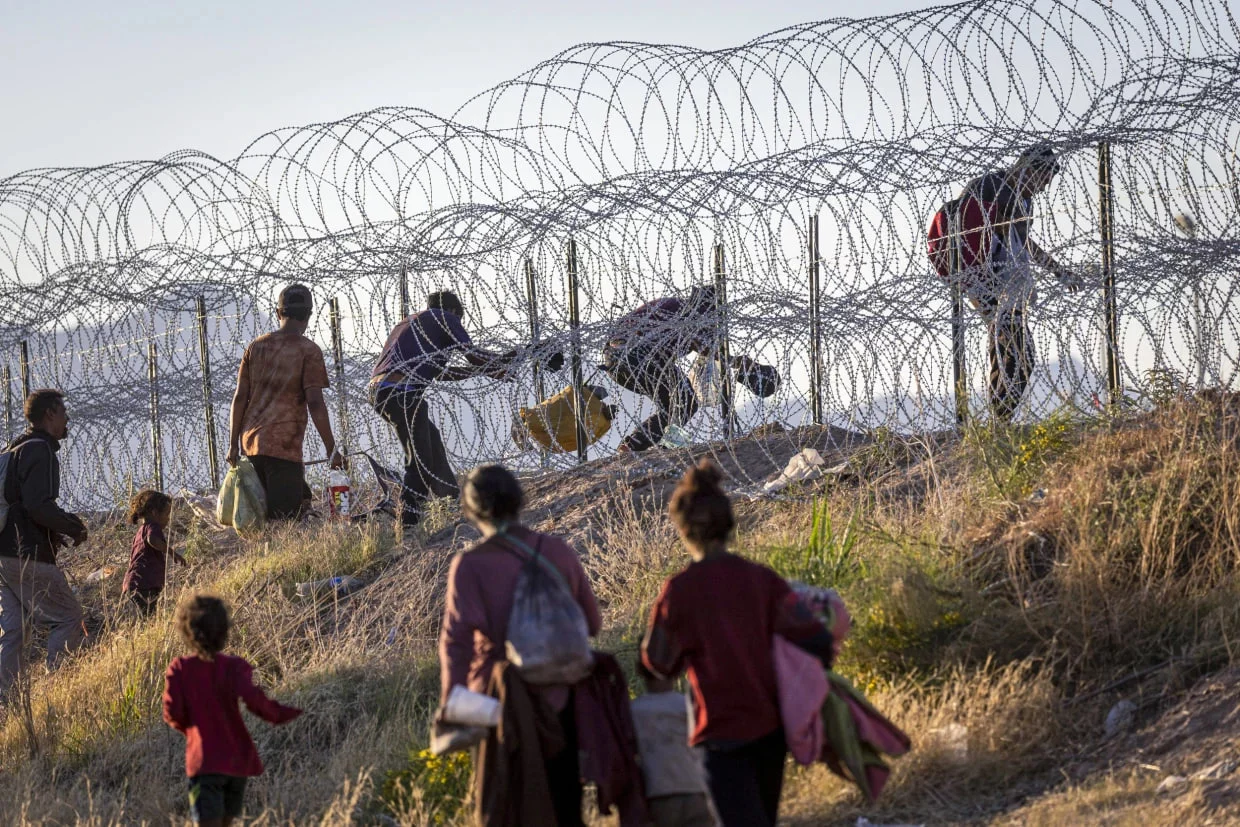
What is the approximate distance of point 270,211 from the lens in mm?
12359

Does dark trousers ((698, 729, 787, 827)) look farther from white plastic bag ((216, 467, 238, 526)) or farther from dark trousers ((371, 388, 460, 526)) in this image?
white plastic bag ((216, 467, 238, 526))

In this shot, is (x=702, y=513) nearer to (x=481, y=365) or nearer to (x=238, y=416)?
(x=481, y=365)

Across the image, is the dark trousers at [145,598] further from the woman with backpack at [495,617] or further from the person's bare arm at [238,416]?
the woman with backpack at [495,617]

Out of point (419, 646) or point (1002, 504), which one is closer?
point (1002, 504)

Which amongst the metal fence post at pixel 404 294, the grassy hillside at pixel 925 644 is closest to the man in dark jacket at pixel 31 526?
the grassy hillside at pixel 925 644

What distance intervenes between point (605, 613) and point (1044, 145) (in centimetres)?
381

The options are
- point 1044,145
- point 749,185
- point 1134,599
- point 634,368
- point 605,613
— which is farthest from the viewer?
point 634,368

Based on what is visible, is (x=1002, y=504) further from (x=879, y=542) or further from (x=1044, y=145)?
(x=1044, y=145)

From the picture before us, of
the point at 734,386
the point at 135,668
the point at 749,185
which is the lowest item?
the point at 135,668

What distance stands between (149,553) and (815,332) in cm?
421

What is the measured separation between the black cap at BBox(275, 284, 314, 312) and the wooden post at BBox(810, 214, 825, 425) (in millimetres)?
3303

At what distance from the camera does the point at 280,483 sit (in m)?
10.8

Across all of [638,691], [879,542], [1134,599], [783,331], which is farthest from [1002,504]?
[783,331]

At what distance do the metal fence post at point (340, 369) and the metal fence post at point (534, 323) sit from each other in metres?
1.59
